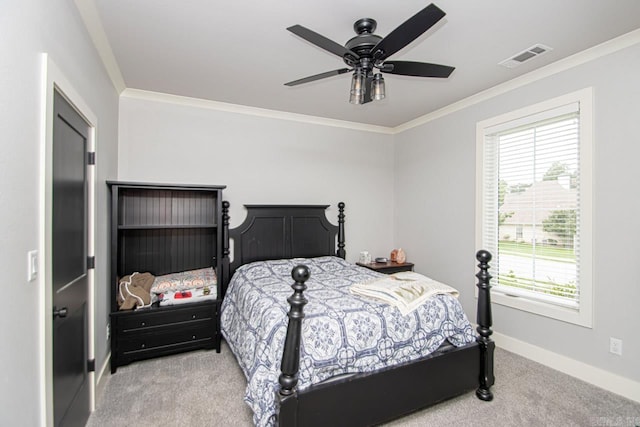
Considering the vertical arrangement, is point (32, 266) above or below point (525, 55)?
below

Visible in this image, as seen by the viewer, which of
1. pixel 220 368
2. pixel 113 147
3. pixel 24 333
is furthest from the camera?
pixel 113 147

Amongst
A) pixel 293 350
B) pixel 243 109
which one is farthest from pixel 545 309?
pixel 243 109

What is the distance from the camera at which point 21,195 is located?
3.95ft

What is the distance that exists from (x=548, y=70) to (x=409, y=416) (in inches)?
123

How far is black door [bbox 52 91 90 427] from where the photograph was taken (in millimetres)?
1585

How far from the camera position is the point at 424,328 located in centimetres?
214

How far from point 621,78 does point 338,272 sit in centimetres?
289

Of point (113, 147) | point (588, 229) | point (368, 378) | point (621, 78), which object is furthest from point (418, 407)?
point (113, 147)

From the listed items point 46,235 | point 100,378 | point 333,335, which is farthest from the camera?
point 100,378

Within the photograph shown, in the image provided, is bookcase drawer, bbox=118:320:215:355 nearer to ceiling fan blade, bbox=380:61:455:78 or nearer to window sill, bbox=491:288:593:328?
ceiling fan blade, bbox=380:61:455:78

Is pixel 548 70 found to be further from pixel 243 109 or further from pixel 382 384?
pixel 243 109

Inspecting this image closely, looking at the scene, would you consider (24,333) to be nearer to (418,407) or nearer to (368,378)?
(368,378)

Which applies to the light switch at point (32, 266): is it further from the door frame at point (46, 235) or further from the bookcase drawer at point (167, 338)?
the bookcase drawer at point (167, 338)

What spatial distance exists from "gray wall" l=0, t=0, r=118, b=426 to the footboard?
108 cm
